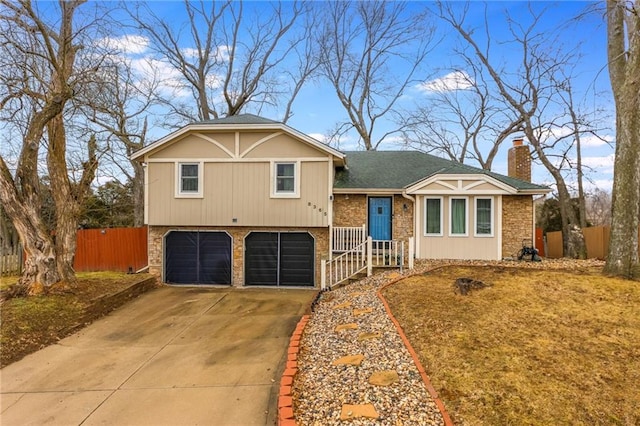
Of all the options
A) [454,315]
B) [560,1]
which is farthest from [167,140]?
[560,1]

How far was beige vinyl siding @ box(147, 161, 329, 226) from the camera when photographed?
1104 cm

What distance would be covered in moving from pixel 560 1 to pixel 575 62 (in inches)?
297

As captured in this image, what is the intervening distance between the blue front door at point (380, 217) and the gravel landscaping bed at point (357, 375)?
566 centimetres

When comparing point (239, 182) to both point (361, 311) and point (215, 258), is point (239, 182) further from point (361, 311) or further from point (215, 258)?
point (361, 311)

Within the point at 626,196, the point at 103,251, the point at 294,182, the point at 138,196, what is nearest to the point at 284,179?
the point at 294,182

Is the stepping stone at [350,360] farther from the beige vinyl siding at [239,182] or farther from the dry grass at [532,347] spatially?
the beige vinyl siding at [239,182]

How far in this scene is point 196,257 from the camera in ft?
38.0

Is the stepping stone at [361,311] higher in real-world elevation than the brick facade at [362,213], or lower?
lower

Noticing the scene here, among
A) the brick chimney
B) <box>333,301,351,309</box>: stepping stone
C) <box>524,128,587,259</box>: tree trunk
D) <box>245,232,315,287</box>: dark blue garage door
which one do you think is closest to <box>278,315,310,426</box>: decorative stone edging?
<box>333,301,351,309</box>: stepping stone

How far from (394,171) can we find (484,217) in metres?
3.75

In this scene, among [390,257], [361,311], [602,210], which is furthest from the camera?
[602,210]

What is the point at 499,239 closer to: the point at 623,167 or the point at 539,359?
the point at 623,167

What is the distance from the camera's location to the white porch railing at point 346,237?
36.5 ft

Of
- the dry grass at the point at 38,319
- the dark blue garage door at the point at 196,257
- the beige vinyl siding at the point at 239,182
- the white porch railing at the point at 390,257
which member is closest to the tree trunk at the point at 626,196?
the white porch railing at the point at 390,257
